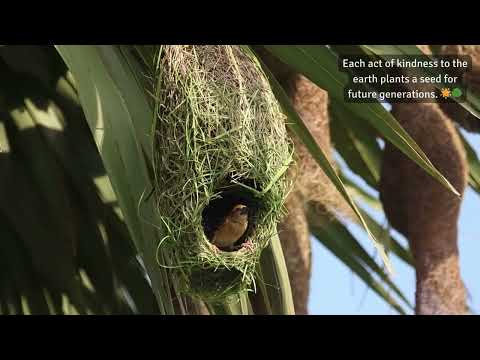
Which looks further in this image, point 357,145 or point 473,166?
point 357,145

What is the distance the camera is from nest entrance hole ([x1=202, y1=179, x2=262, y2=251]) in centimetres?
148

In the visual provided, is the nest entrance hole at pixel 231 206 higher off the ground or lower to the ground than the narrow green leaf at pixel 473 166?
lower

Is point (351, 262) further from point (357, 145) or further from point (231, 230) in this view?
point (231, 230)

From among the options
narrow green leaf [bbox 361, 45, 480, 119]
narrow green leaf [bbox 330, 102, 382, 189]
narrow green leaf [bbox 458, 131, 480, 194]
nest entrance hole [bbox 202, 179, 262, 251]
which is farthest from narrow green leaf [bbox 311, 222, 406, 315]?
nest entrance hole [bbox 202, 179, 262, 251]

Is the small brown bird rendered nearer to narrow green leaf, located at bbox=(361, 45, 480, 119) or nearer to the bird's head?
the bird's head

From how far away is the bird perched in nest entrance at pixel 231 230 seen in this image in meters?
1.47

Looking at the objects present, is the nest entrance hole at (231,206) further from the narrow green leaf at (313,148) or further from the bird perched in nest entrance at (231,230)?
the narrow green leaf at (313,148)

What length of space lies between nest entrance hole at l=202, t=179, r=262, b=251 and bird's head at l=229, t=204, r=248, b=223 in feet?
0.03

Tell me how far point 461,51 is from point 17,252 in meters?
1.00

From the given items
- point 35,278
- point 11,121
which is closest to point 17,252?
point 35,278

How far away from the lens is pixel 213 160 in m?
1.43

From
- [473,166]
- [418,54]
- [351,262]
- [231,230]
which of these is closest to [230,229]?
[231,230]

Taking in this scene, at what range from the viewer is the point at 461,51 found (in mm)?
2184

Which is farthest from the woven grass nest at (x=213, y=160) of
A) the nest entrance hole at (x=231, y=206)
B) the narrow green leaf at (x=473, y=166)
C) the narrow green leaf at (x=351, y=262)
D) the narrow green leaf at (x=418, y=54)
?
the narrow green leaf at (x=351, y=262)
